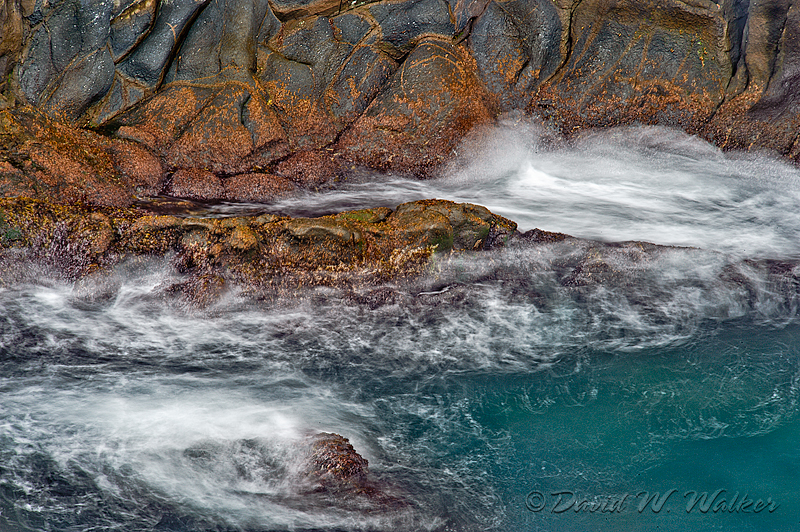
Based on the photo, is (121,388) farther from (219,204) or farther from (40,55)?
(40,55)

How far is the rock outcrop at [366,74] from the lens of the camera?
25.5 ft

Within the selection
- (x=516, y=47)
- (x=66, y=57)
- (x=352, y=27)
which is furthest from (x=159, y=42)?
(x=516, y=47)

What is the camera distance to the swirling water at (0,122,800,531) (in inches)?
190

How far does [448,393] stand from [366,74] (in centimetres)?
484

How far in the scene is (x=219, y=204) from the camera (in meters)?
7.36

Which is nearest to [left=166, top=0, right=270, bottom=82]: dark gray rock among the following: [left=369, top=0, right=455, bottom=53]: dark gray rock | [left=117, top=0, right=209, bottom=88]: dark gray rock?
[left=117, top=0, right=209, bottom=88]: dark gray rock

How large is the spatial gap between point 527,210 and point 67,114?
21.4 feet

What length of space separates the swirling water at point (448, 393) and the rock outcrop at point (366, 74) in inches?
55.7

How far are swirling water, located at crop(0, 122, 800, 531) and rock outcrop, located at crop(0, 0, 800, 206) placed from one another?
1.42 meters

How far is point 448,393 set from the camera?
225 inches

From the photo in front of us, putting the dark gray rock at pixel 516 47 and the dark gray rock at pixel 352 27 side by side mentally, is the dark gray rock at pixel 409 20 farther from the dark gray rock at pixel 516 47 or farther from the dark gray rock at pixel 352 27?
the dark gray rock at pixel 516 47

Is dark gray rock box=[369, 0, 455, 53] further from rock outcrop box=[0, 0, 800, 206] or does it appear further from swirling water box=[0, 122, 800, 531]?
swirling water box=[0, 122, 800, 531]

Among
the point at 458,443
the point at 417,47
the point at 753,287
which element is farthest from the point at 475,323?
the point at 417,47

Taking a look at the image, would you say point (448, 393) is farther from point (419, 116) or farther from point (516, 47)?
point (516, 47)
